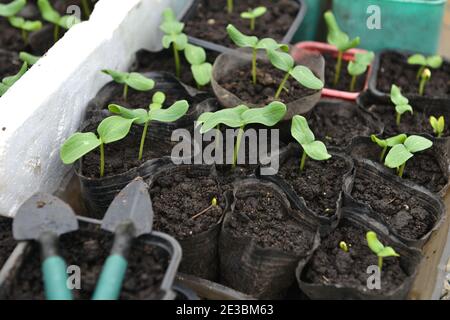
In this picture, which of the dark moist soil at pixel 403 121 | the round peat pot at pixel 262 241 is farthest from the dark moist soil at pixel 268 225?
the dark moist soil at pixel 403 121

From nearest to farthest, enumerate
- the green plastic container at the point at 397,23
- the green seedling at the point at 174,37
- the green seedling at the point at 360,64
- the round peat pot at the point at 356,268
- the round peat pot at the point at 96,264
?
the round peat pot at the point at 96,264 → the round peat pot at the point at 356,268 → the green seedling at the point at 174,37 → the green seedling at the point at 360,64 → the green plastic container at the point at 397,23

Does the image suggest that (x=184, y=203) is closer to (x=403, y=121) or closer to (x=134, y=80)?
A: (x=134, y=80)

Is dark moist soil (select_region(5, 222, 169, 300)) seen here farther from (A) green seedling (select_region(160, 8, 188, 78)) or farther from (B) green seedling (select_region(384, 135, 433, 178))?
(A) green seedling (select_region(160, 8, 188, 78))

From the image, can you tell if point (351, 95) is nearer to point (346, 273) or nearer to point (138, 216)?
point (346, 273)

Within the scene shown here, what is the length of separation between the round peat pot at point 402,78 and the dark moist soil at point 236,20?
41 centimetres

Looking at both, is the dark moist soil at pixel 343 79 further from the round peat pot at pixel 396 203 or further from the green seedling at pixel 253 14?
the round peat pot at pixel 396 203

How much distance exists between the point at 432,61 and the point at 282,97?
66 cm

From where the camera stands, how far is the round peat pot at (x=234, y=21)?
224 cm

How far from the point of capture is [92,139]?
1.53 m

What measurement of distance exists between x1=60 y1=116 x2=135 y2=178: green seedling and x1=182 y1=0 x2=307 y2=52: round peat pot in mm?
728

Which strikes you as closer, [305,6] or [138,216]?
[138,216]

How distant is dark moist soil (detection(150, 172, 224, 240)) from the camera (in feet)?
4.92
